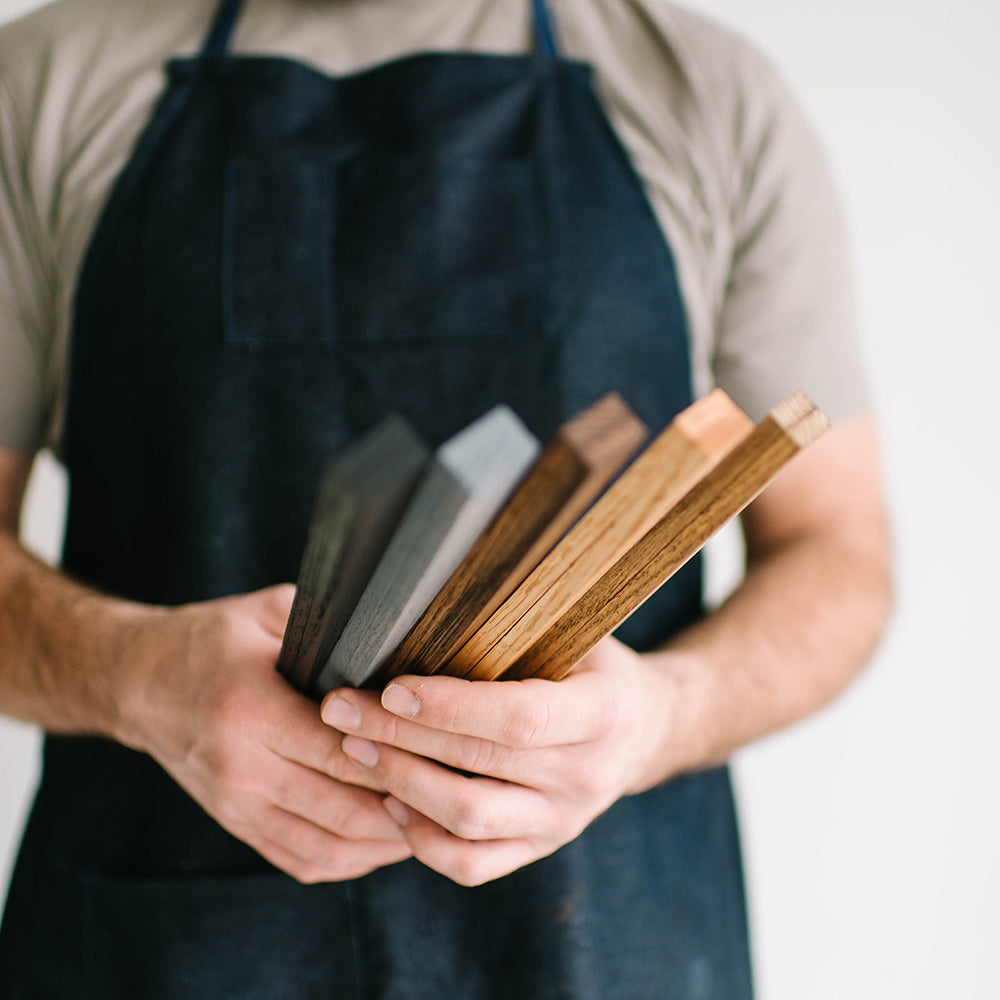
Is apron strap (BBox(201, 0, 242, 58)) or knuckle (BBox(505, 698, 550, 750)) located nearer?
knuckle (BBox(505, 698, 550, 750))

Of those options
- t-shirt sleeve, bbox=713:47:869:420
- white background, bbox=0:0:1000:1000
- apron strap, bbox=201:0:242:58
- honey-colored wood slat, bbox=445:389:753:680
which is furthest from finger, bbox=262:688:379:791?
white background, bbox=0:0:1000:1000

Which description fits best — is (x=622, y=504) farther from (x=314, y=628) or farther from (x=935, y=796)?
(x=935, y=796)

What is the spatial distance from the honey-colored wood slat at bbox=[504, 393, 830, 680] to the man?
0.73 feet

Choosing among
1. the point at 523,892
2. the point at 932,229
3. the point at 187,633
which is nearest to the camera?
the point at 187,633

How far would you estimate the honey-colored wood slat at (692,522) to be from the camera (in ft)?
0.56

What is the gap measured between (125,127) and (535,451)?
0.62m

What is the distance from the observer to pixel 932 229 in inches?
38.7

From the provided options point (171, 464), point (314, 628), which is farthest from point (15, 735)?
point (314, 628)

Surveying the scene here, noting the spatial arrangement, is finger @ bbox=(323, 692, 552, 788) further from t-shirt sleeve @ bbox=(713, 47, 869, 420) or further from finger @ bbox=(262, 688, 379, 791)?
t-shirt sleeve @ bbox=(713, 47, 869, 420)

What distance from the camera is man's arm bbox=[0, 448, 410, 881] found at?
0.35 metres

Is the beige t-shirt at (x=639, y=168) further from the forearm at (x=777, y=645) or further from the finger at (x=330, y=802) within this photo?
the finger at (x=330, y=802)

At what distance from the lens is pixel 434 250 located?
566 mm

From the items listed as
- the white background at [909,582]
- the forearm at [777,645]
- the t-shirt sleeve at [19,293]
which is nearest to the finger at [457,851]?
the forearm at [777,645]

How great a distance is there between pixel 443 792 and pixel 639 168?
1.69 ft
